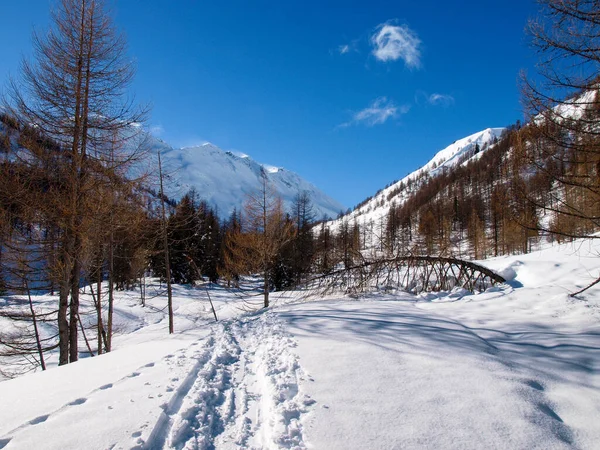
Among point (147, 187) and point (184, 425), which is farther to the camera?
point (147, 187)

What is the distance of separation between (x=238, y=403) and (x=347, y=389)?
1.07 metres

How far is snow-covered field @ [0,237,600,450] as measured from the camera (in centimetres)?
208

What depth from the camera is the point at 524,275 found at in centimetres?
707

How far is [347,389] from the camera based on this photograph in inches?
107

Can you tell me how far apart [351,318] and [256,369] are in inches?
86.3

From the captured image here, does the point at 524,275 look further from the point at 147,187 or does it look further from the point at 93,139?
the point at 93,139

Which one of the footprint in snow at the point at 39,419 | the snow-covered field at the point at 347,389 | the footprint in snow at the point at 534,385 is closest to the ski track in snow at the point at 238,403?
the snow-covered field at the point at 347,389

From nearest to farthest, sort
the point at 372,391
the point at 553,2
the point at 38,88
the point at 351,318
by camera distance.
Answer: the point at 372,391 → the point at 553,2 → the point at 351,318 → the point at 38,88

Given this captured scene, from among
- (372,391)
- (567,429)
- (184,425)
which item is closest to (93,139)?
(184,425)

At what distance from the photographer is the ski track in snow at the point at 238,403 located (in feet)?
7.27

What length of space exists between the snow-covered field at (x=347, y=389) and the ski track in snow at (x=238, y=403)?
1 cm

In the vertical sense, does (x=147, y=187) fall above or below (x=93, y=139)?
below

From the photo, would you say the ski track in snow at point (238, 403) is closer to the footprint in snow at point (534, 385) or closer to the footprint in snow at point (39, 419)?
the footprint in snow at point (39, 419)

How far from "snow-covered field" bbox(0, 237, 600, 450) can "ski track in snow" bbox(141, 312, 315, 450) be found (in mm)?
14
